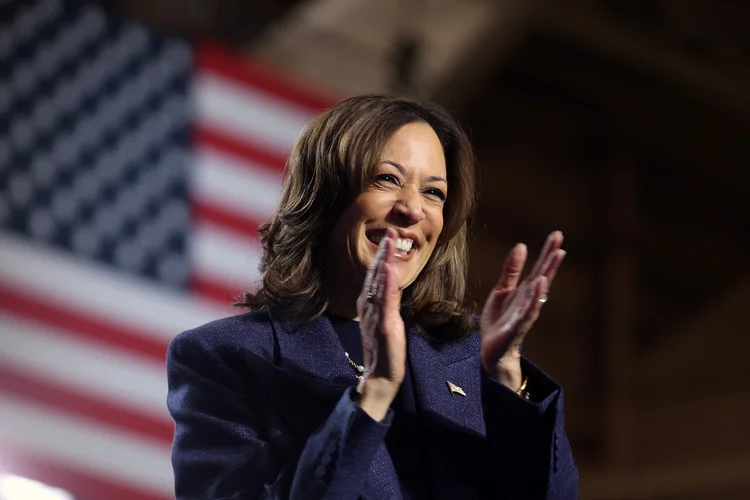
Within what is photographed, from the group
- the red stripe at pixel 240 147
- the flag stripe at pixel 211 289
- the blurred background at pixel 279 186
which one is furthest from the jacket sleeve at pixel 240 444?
the red stripe at pixel 240 147

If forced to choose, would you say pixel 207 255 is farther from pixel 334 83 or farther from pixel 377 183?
pixel 377 183

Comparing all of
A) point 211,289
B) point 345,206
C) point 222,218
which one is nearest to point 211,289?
point 211,289

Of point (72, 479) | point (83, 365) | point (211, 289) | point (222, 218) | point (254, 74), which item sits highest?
point (254, 74)

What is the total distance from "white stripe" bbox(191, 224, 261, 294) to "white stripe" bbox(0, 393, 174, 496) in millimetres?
600

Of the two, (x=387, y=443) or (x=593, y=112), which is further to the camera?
(x=593, y=112)

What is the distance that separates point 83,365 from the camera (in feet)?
10.6

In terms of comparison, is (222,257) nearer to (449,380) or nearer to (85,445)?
(85,445)

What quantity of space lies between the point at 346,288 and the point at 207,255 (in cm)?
241

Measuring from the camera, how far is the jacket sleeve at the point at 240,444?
98cm

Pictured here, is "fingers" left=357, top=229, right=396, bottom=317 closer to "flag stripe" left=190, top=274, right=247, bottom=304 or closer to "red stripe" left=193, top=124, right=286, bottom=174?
"flag stripe" left=190, top=274, right=247, bottom=304

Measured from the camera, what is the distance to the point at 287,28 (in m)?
4.21

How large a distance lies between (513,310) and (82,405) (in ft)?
8.14

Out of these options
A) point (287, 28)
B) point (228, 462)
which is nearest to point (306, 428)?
point (228, 462)

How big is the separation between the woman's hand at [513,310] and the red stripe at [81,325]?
2.42m
